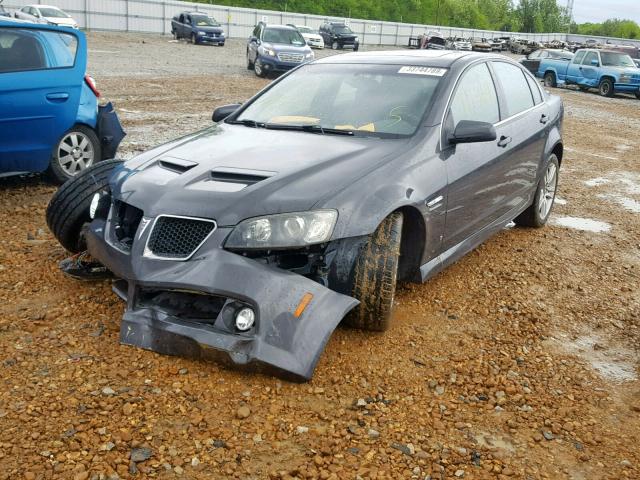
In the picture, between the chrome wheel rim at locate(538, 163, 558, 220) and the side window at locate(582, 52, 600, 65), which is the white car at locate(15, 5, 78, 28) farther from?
the chrome wheel rim at locate(538, 163, 558, 220)

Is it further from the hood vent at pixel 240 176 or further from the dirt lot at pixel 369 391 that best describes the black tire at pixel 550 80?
the hood vent at pixel 240 176

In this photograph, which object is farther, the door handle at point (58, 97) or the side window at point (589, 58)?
the side window at point (589, 58)

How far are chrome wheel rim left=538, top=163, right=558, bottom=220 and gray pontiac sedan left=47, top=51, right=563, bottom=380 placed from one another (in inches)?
41.3

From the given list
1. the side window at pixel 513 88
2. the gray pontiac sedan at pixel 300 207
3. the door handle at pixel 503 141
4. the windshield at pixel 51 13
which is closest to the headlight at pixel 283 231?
the gray pontiac sedan at pixel 300 207

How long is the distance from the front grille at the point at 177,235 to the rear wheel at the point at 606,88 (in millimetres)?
23933

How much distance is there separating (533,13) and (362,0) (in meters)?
36.6

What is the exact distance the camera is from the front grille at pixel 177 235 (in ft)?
10.7

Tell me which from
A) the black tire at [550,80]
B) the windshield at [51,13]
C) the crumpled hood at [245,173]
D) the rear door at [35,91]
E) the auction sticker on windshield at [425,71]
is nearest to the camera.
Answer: the crumpled hood at [245,173]

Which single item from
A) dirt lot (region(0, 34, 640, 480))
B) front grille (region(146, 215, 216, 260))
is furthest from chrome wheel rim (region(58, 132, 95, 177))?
front grille (region(146, 215, 216, 260))

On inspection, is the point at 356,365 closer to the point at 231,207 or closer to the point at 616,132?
the point at 231,207

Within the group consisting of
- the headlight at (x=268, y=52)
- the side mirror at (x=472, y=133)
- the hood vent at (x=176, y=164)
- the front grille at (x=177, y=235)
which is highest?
the side mirror at (x=472, y=133)

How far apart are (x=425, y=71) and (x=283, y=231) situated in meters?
1.98

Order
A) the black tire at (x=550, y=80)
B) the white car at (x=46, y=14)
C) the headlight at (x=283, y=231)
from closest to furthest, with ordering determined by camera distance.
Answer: the headlight at (x=283, y=231) → the black tire at (x=550, y=80) → the white car at (x=46, y=14)

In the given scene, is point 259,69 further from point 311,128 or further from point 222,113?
point 311,128
